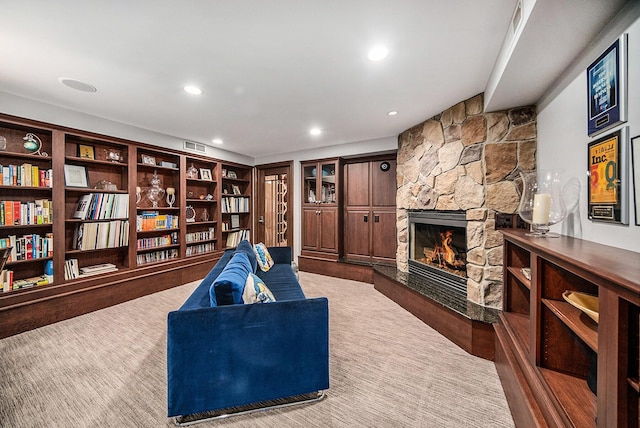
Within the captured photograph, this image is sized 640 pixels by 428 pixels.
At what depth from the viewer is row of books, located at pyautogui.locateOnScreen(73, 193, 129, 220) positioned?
304cm

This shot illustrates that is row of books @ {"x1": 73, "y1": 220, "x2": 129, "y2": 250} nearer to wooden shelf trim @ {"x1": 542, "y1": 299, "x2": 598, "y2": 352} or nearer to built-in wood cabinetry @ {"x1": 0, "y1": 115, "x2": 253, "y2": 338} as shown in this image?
built-in wood cabinetry @ {"x1": 0, "y1": 115, "x2": 253, "y2": 338}

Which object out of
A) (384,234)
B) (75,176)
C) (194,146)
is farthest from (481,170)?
(75,176)

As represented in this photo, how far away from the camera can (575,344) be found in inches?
49.1

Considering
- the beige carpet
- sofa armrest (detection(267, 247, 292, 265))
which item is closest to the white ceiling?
sofa armrest (detection(267, 247, 292, 265))

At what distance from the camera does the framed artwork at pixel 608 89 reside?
1.14m

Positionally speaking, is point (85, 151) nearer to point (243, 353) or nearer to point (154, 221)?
point (154, 221)

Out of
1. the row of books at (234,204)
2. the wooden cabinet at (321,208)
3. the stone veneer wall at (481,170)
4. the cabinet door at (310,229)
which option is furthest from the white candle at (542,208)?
the row of books at (234,204)

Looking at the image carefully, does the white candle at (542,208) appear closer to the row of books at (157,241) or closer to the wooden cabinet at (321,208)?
the wooden cabinet at (321,208)

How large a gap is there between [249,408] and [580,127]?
8.74 ft

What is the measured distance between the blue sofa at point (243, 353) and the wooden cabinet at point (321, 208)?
9.41ft

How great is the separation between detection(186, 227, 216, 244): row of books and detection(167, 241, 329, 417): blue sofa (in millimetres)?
3129

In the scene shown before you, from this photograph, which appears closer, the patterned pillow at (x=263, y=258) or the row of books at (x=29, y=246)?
the row of books at (x=29, y=246)

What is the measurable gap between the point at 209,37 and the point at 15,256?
299cm

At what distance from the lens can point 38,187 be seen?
2.63m
